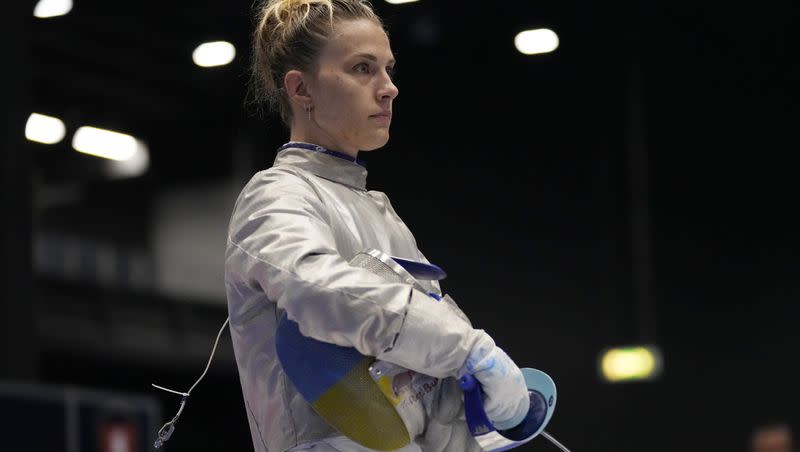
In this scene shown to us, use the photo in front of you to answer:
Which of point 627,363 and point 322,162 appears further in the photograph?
point 627,363

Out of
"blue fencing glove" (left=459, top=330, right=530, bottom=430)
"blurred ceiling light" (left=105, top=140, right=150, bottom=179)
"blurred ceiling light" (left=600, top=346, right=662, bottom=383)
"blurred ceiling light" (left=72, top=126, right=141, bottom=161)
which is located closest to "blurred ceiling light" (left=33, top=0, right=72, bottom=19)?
"blurred ceiling light" (left=72, top=126, right=141, bottom=161)

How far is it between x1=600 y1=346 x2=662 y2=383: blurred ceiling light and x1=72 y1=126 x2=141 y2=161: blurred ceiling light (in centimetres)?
344

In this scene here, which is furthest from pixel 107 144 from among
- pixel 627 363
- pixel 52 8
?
pixel 627 363

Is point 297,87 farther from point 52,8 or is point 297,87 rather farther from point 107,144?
point 107,144

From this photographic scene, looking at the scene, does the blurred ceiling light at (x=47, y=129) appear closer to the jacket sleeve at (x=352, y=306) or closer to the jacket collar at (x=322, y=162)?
the jacket collar at (x=322, y=162)

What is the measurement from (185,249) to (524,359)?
228 cm

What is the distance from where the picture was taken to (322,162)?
2.00 metres

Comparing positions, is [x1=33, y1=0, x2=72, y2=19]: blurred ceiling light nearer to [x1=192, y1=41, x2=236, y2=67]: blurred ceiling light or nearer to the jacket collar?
[x1=192, y1=41, x2=236, y2=67]: blurred ceiling light

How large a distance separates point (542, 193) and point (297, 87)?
6.40 metres

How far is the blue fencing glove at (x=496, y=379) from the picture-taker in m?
1.67

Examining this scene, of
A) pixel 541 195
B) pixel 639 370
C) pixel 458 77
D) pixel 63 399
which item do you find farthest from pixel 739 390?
pixel 63 399

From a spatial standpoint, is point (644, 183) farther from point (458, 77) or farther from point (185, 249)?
point (185, 249)

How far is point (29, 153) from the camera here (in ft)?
17.8

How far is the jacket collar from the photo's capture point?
6.54 ft
